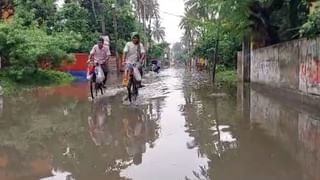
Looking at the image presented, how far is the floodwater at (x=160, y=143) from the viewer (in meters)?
5.61

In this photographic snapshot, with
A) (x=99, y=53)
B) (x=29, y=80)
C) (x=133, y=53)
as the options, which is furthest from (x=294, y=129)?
(x=29, y=80)

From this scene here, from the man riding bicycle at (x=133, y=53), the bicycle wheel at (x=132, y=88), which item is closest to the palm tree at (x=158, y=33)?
the bicycle wheel at (x=132, y=88)

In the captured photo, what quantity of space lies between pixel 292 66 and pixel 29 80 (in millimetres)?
13124

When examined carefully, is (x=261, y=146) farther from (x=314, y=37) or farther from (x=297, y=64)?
(x=297, y=64)

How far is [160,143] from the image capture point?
7371mm

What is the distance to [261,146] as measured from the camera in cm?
705

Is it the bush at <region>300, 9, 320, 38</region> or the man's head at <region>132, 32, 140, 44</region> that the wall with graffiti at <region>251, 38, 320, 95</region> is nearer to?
the bush at <region>300, 9, 320, 38</region>

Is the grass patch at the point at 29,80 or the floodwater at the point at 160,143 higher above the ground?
the grass patch at the point at 29,80

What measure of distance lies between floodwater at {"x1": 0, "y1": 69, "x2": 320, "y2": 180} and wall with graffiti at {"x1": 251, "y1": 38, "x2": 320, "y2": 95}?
4.22ft

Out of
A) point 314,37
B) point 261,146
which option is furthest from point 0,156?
point 314,37

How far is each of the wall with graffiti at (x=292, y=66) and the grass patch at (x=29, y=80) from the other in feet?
33.9

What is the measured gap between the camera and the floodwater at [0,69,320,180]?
221 inches

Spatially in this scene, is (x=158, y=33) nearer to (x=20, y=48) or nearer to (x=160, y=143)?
(x=20, y=48)

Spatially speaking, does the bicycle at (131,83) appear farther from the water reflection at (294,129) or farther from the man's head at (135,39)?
the water reflection at (294,129)
